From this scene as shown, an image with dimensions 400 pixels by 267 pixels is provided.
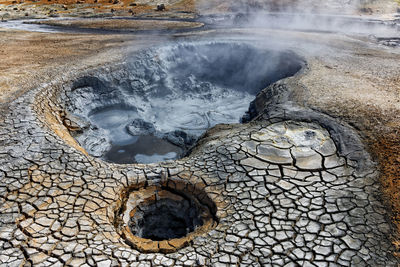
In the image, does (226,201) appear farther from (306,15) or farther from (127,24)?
(306,15)

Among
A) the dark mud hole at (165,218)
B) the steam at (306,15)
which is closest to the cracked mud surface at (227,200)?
the dark mud hole at (165,218)

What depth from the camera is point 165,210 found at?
3893 millimetres

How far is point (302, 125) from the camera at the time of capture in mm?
5074

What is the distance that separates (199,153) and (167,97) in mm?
5627

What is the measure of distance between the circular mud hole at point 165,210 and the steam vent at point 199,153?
2cm

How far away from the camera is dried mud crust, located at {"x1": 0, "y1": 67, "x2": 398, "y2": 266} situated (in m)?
2.91

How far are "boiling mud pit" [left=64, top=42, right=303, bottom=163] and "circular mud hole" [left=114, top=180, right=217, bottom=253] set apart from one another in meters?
2.73

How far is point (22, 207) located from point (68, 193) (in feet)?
1.56

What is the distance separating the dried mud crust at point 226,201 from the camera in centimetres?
→ 291

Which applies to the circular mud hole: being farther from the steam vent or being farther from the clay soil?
the clay soil

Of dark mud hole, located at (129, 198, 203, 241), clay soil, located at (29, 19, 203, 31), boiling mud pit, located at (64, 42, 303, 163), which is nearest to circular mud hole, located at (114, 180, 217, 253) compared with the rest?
dark mud hole, located at (129, 198, 203, 241)

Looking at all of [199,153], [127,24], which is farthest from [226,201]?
[127,24]

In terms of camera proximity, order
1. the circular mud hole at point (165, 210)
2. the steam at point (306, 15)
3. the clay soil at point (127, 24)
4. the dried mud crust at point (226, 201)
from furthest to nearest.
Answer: the steam at point (306, 15) < the clay soil at point (127, 24) < the circular mud hole at point (165, 210) < the dried mud crust at point (226, 201)

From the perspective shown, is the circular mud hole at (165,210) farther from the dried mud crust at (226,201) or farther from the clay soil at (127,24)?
the clay soil at (127,24)
